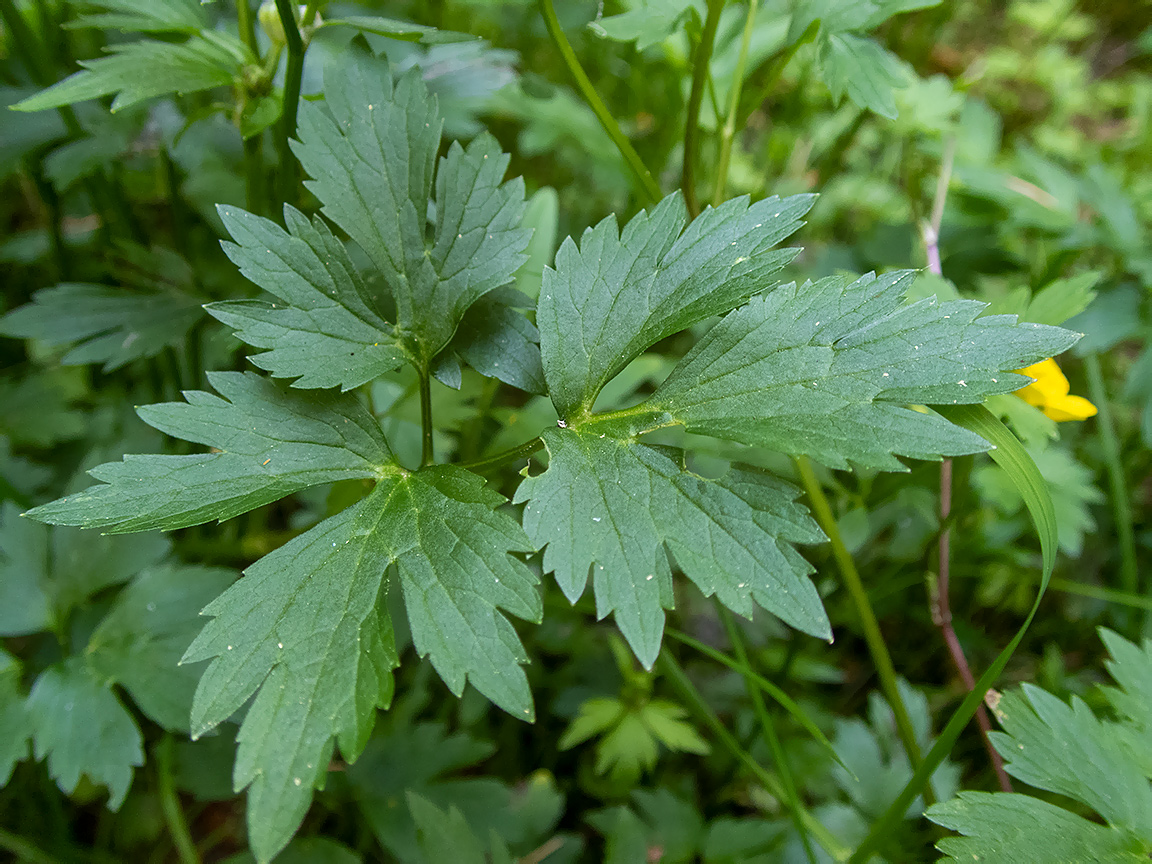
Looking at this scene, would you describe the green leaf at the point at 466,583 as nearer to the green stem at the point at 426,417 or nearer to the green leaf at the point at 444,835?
the green stem at the point at 426,417

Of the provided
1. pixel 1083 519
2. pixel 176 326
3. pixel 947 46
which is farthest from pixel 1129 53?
pixel 176 326

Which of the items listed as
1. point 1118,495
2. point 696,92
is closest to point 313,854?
point 696,92

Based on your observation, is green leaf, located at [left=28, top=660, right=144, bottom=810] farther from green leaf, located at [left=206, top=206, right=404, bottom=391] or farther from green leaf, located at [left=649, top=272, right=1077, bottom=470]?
green leaf, located at [left=649, top=272, right=1077, bottom=470]

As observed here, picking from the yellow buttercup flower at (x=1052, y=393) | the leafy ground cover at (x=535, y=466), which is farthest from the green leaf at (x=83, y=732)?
the yellow buttercup flower at (x=1052, y=393)

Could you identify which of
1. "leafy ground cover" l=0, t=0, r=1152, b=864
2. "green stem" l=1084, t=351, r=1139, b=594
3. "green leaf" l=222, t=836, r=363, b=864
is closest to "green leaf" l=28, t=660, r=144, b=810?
"leafy ground cover" l=0, t=0, r=1152, b=864

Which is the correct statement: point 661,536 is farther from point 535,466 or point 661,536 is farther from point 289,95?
point 289,95
